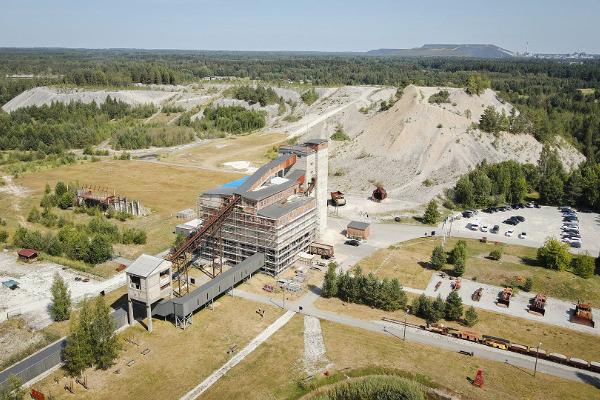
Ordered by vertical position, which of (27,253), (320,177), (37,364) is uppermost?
(320,177)

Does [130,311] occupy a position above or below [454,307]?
below

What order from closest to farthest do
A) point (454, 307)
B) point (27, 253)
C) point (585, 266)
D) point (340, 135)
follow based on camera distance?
point (454, 307)
point (585, 266)
point (27, 253)
point (340, 135)

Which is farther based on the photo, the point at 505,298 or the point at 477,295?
the point at 477,295

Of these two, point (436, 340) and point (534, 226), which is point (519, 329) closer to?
point (436, 340)

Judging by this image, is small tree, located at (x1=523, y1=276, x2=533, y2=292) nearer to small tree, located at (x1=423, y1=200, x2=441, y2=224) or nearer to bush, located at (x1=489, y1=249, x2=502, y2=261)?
bush, located at (x1=489, y1=249, x2=502, y2=261)

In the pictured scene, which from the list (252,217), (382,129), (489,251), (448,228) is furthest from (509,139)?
(252,217)

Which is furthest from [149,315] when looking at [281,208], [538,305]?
[538,305]

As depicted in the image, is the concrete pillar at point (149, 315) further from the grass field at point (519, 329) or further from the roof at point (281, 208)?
the roof at point (281, 208)
